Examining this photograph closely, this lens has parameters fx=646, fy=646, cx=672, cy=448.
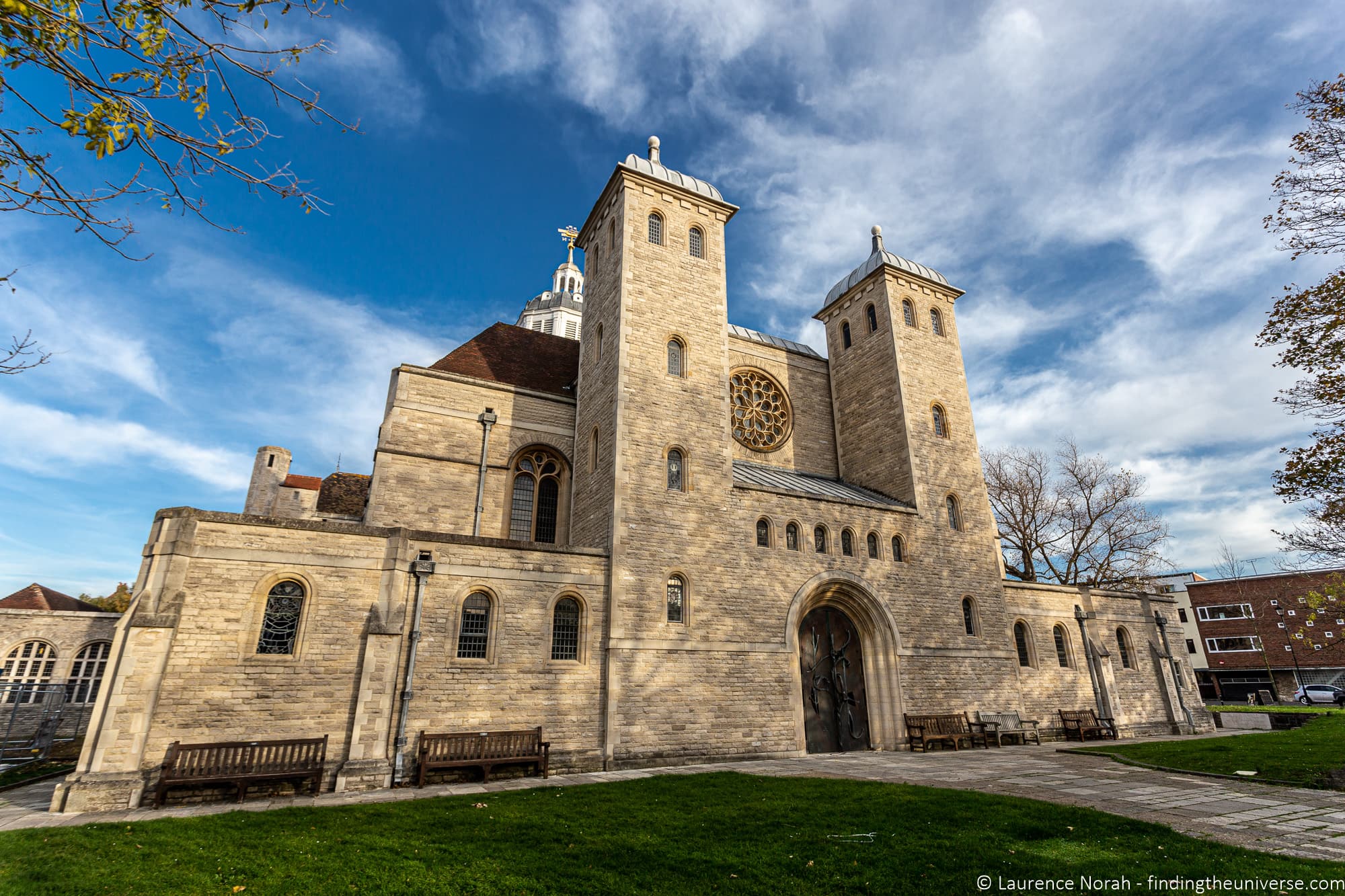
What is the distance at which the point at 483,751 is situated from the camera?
39.2 feet

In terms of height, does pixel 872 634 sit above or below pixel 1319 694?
above

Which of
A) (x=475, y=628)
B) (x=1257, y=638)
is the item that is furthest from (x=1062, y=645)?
(x=1257, y=638)

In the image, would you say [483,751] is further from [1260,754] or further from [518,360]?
[1260,754]

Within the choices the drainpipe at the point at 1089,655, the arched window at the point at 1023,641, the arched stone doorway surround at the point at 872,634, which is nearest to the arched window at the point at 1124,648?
the drainpipe at the point at 1089,655

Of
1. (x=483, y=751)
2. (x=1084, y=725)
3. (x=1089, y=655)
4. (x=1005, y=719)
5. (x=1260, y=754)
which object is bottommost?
(x=1260, y=754)

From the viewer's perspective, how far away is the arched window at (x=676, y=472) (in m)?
16.1

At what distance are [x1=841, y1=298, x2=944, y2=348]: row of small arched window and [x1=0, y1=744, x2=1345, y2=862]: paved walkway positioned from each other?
1413 cm

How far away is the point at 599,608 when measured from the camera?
14234 millimetres

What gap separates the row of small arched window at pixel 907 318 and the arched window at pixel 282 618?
19.2 m

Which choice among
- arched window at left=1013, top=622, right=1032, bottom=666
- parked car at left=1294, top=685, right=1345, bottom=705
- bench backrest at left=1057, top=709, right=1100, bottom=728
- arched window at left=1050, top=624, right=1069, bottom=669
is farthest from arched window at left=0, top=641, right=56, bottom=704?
parked car at left=1294, top=685, right=1345, bottom=705

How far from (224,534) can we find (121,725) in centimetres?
320

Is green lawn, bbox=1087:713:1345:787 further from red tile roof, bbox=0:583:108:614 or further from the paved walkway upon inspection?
red tile roof, bbox=0:583:108:614

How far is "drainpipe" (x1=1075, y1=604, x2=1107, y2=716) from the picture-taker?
20672 mm

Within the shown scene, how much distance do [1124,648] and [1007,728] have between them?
7.86 m
